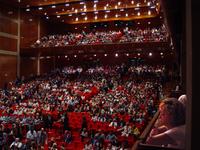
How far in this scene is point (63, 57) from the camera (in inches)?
915

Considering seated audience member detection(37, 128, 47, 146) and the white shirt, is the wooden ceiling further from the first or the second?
the white shirt

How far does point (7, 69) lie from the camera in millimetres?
18797

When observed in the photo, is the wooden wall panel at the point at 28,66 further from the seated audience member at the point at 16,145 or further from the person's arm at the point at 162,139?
the person's arm at the point at 162,139

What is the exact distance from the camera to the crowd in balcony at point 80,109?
31.7 ft

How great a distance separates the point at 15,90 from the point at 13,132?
6.77 meters

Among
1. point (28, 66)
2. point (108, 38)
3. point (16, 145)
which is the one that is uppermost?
point (108, 38)

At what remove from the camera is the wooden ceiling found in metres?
18.3

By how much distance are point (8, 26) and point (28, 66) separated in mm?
3289

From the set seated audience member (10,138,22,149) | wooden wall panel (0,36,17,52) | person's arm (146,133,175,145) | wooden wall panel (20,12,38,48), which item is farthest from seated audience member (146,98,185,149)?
wooden wall panel (20,12,38,48)

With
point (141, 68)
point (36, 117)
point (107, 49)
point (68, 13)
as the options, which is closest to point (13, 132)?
point (36, 117)

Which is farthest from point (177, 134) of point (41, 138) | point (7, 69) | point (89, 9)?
point (89, 9)

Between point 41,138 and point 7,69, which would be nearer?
point 41,138

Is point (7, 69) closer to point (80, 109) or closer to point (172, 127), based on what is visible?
point (80, 109)

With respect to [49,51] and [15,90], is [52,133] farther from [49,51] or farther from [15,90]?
[49,51]
